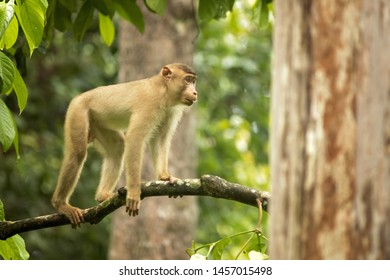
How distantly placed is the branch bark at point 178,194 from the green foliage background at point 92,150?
20.8 ft

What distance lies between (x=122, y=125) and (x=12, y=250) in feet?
7.12

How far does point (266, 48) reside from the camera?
14008mm

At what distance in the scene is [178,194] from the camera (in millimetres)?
4855

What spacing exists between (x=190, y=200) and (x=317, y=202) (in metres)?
8.08

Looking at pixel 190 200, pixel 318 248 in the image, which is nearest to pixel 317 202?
pixel 318 248

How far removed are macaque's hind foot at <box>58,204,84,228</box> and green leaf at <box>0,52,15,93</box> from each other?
159 cm

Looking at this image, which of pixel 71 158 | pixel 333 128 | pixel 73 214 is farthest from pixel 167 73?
pixel 333 128

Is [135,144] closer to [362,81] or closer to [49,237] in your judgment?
[362,81]

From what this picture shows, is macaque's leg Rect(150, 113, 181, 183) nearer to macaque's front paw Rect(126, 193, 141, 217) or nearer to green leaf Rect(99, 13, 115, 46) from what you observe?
macaque's front paw Rect(126, 193, 141, 217)

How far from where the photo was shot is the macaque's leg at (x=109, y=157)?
6.79m

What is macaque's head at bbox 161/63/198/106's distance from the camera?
6.80 m

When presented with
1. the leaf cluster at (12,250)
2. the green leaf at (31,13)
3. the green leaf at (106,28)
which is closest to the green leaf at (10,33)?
the green leaf at (31,13)

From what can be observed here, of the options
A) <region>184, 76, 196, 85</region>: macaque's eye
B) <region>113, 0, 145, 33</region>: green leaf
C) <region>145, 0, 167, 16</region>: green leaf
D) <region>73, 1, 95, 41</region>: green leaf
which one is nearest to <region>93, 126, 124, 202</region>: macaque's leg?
<region>184, 76, 196, 85</region>: macaque's eye

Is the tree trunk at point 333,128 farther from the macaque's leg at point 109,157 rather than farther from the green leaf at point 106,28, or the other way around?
the macaque's leg at point 109,157
